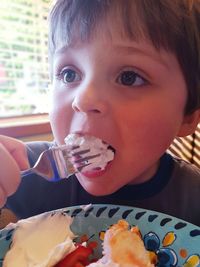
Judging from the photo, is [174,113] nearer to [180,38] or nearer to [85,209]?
[180,38]

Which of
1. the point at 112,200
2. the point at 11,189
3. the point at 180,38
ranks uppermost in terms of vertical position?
the point at 180,38

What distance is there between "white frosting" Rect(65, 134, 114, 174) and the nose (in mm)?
50

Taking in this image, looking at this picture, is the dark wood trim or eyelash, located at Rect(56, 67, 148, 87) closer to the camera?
eyelash, located at Rect(56, 67, 148, 87)

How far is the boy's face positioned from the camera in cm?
56

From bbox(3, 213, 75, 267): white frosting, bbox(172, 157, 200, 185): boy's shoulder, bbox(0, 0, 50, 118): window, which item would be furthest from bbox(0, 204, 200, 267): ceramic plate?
bbox(0, 0, 50, 118): window

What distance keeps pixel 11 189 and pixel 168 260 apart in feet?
0.89

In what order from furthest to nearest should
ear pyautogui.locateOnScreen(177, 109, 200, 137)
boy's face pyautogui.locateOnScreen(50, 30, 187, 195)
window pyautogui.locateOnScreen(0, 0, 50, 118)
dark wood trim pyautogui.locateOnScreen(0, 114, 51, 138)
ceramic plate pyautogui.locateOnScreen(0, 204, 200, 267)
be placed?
window pyautogui.locateOnScreen(0, 0, 50, 118) < dark wood trim pyautogui.locateOnScreen(0, 114, 51, 138) < ear pyautogui.locateOnScreen(177, 109, 200, 137) < boy's face pyautogui.locateOnScreen(50, 30, 187, 195) < ceramic plate pyautogui.locateOnScreen(0, 204, 200, 267)

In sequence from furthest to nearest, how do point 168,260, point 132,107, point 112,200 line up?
point 112,200 → point 132,107 → point 168,260

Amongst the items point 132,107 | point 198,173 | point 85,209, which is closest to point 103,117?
point 132,107

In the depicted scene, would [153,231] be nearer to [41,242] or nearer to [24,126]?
[41,242]

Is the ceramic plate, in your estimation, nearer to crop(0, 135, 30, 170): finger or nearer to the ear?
crop(0, 135, 30, 170): finger

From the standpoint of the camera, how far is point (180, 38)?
0.63 m

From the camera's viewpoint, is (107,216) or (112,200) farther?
(112,200)

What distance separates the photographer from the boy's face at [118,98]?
0.56m
